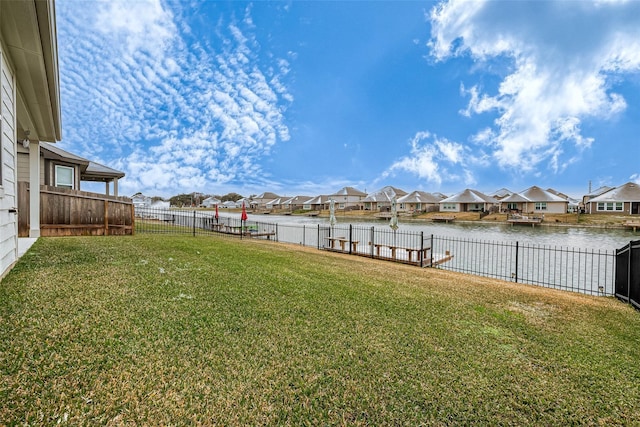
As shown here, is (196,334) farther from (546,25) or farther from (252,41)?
(546,25)

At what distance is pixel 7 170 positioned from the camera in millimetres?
4688

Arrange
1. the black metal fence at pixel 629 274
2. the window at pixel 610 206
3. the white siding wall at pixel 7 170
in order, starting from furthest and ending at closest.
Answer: the window at pixel 610 206 → the black metal fence at pixel 629 274 → the white siding wall at pixel 7 170

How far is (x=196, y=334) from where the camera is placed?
137 inches

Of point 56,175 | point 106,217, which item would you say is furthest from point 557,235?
point 56,175

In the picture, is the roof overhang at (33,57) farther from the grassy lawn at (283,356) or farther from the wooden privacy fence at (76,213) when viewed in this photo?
the grassy lawn at (283,356)

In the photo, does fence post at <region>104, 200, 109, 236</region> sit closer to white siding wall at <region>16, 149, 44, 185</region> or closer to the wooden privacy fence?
the wooden privacy fence

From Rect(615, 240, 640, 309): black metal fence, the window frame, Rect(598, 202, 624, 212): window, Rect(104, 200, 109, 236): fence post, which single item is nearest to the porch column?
Rect(104, 200, 109, 236): fence post

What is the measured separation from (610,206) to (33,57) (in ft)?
204

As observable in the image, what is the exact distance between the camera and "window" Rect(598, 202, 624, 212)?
142ft

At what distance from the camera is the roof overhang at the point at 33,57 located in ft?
12.9

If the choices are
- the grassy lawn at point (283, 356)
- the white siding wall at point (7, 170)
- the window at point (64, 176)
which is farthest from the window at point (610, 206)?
the window at point (64, 176)

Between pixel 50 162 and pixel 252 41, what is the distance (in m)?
14.4

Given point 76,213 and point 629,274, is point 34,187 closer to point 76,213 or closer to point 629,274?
point 76,213

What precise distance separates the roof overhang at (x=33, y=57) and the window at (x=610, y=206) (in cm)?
6146
